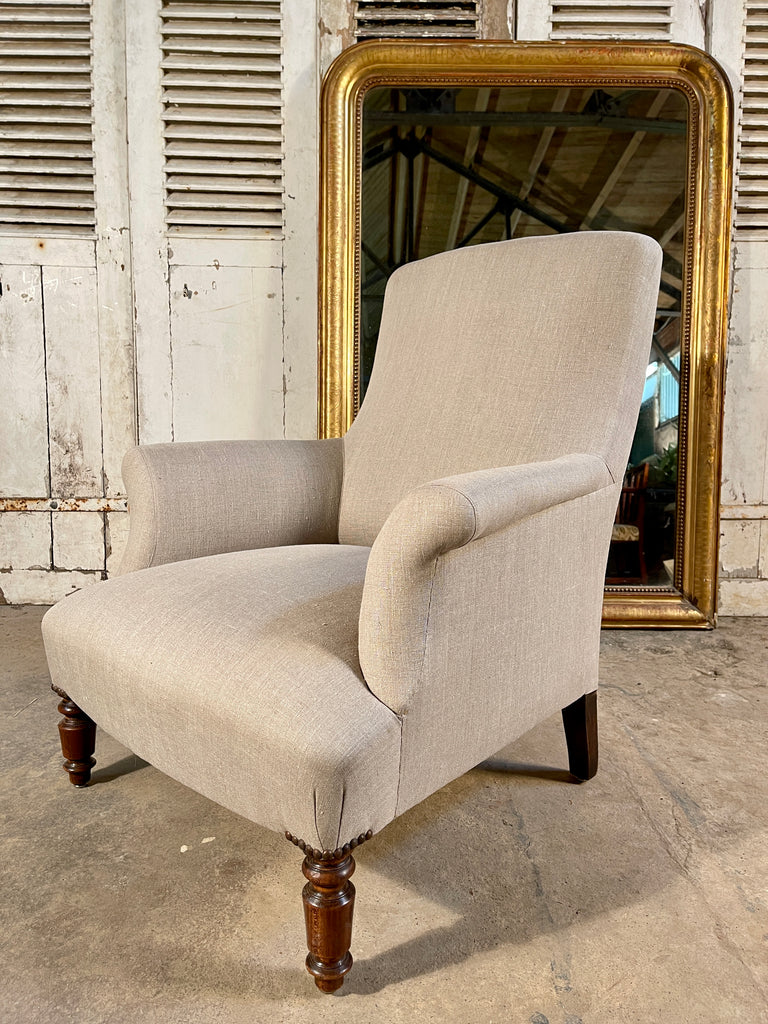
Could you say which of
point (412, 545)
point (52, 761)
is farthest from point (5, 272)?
point (412, 545)

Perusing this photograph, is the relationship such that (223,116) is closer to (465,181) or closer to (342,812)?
(465,181)

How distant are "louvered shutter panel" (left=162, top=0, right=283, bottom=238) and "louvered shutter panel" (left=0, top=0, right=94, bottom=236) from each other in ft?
0.94

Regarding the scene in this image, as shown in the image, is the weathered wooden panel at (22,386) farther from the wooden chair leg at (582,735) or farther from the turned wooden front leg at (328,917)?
the turned wooden front leg at (328,917)

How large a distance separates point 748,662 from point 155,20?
103 inches

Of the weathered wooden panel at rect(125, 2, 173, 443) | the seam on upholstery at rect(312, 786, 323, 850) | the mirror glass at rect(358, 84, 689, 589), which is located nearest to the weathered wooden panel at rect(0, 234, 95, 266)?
the weathered wooden panel at rect(125, 2, 173, 443)

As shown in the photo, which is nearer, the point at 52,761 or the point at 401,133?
the point at 52,761

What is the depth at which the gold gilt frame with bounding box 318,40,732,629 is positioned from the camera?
234 cm

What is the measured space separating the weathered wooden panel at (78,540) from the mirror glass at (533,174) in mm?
1223

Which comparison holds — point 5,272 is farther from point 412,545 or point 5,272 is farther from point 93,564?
point 412,545

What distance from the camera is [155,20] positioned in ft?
7.93

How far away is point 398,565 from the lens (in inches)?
35.1

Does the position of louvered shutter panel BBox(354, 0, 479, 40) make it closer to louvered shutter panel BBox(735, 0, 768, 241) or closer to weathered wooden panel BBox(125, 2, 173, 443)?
weathered wooden panel BBox(125, 2, 173, 443)

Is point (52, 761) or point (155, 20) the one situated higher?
point (155, 20)

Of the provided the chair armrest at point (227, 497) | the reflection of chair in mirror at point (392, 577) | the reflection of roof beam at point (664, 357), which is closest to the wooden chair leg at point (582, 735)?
the reflection of chair in mirror at point (392, 577)
